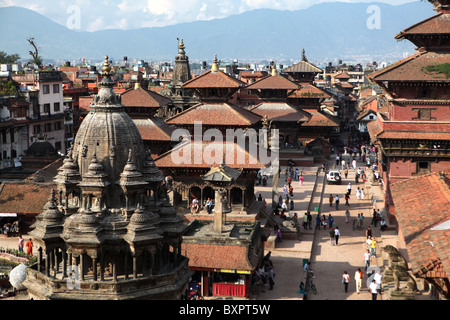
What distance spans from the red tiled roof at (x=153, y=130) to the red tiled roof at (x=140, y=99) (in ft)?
4.91

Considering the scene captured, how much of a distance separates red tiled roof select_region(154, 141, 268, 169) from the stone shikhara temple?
13641mm

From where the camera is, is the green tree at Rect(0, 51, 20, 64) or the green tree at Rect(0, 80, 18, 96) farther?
the green tree at Rect(0, 51, 20, 64)

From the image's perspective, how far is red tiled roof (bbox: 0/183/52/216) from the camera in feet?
111

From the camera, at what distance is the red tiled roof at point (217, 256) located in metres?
24.5

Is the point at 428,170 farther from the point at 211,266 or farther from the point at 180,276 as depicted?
the point at 180,276

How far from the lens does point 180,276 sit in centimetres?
1944

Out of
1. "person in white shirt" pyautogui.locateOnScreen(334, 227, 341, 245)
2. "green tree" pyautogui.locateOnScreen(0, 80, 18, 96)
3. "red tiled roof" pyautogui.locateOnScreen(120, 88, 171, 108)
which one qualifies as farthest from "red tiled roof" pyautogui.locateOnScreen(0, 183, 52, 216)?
"green tree" pyautogui.locateOnScreen(0, 80, 18, 96)

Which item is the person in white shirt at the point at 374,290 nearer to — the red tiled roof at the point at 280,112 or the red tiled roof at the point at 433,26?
the red tiled roof at the point at 433,26

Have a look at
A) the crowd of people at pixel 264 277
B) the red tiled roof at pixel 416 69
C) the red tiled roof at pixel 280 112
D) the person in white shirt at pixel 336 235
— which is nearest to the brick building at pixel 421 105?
the red tiled roof at pixel 416 69

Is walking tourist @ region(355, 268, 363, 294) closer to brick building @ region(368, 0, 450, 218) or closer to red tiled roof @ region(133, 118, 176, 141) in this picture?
brick building @ region(368, 0, 450, 218)

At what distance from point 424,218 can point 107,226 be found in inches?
482

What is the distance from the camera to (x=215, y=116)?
35656 mm
